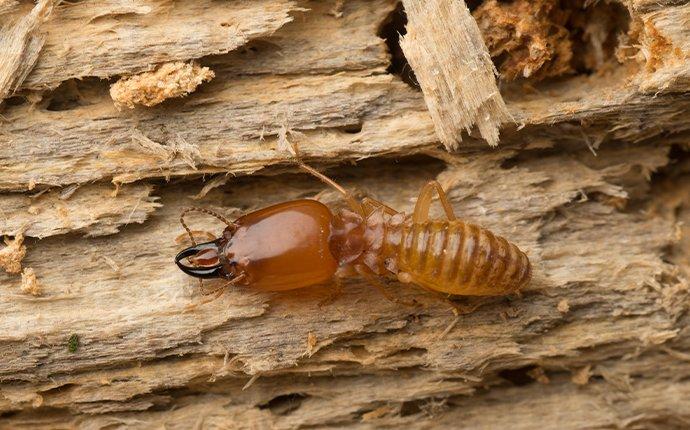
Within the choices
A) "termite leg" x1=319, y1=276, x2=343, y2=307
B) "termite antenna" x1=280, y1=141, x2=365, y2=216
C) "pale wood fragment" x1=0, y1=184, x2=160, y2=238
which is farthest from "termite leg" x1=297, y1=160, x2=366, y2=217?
"pale wood fragment" x1=0, y1=184, x2=160, y2=238

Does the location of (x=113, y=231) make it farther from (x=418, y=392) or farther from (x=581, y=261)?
(x=581, y=261)

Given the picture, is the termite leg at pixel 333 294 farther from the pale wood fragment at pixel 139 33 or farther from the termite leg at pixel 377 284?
the pale wood fragment at pixel 139 33

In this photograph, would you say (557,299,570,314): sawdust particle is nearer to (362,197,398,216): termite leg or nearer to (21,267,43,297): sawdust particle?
(362,197,398,216): termite leg

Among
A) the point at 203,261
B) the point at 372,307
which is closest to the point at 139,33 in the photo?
the point at 203,261

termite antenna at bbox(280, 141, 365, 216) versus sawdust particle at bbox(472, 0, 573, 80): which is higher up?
sawdust particle at bbox(472, 0, 573, 80)

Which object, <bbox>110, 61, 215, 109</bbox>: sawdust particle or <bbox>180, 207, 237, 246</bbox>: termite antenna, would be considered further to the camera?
<bbox>180, 207, 237, 246</bbox>: termite antenna
